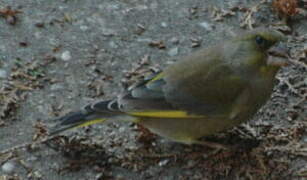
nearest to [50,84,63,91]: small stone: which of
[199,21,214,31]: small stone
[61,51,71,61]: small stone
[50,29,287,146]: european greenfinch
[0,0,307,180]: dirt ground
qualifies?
[0,0,307,180]: dirt ground

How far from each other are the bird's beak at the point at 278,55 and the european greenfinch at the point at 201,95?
0.01 metres

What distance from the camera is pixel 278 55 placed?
12.4ft

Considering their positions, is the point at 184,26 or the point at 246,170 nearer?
the point at 246,170

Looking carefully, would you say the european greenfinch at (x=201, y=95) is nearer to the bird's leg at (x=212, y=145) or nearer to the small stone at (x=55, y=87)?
the bird's leg at (x=212, y=145)

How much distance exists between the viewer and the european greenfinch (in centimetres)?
389

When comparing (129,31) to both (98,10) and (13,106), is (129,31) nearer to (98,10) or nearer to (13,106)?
(98,10)

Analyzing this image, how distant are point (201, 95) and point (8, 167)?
1.33 meters

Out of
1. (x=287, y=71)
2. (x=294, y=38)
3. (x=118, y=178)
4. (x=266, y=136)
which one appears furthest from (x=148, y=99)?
(x=294, y=38)

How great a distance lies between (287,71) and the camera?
4738mm

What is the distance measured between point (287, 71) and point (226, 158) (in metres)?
1.02

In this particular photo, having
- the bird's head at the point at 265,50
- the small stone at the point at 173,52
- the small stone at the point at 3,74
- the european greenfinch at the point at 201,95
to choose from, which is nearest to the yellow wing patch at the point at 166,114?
the european greenfinch at the point at 201,95

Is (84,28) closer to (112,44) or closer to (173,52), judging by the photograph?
(112,44)

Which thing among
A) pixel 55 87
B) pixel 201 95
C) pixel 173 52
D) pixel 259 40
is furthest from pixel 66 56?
pixel 259 40

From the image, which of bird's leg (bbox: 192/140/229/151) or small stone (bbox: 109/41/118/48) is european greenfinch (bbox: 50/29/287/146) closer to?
bird's leg (bbox: 192/140/229/151)
